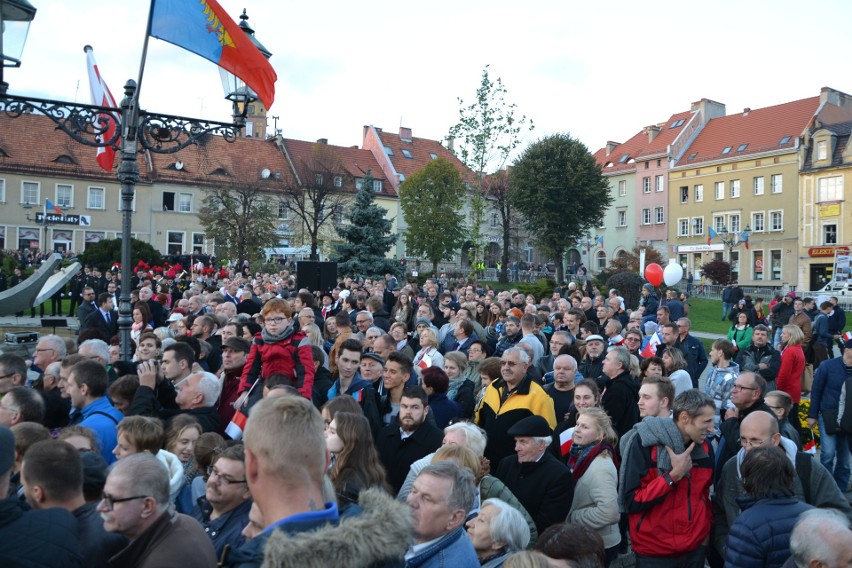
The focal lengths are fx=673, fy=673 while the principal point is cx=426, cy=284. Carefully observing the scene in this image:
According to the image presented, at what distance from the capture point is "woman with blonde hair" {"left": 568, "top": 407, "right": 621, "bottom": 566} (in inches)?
183

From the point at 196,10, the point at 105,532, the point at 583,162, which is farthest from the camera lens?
the point at 583,162

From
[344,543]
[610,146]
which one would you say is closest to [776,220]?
[610,146]

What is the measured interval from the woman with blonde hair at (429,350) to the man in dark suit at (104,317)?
5.80m

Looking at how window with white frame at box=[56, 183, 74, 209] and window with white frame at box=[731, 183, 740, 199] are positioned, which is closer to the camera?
window with white frame at box=[56, 183, 74, 209]

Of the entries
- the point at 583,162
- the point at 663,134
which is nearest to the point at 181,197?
the point at 583,162

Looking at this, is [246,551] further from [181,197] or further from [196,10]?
[181,197]

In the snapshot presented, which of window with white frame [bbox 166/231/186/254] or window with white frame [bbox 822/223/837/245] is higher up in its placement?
window with white frame [bbox 822/223/837/245]

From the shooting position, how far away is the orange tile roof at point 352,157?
5984 cm

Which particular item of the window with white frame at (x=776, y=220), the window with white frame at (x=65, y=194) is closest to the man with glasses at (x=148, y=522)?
the window with white frame at (x=65, y=194)

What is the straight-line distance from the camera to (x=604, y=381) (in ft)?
23.6

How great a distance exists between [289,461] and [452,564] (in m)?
1.32

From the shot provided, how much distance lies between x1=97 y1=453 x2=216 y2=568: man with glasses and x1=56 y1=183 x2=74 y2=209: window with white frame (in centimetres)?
5406

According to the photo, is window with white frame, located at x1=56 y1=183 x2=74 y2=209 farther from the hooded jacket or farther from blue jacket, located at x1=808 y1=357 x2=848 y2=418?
the hooded jacket

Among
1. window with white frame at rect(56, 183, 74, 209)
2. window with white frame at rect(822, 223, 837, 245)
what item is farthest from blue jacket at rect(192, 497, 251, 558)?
window with white frame at rect(822, 223, 837, 245)
